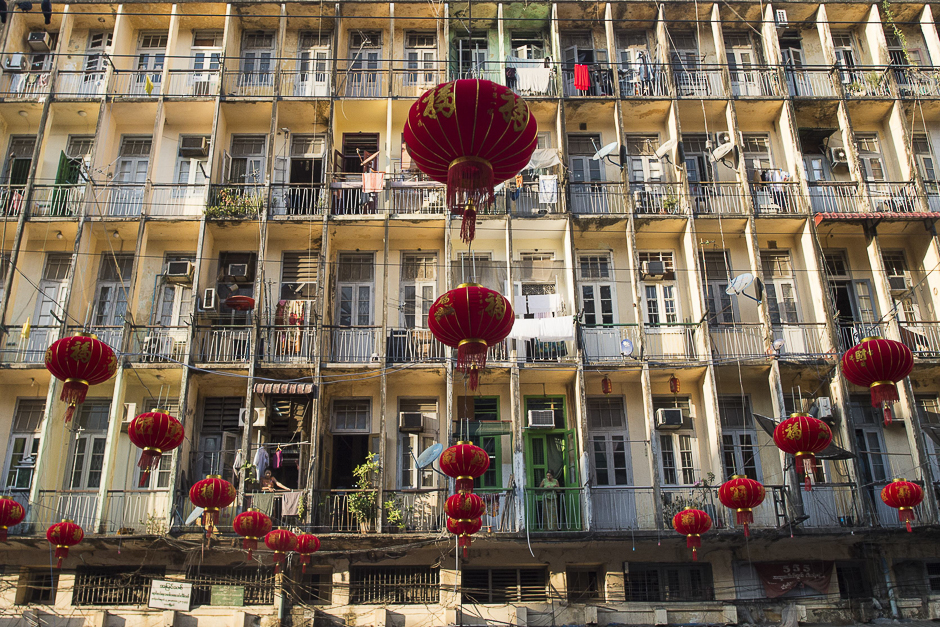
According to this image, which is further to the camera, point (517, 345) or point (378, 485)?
point (517, 345)

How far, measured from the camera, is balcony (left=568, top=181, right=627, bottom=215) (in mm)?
17172

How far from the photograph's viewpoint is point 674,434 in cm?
1595

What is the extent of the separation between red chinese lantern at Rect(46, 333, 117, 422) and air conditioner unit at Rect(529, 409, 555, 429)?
7.91m

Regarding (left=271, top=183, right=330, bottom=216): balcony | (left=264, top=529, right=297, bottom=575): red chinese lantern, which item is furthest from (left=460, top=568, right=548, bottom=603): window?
(left=271, top=183, right=330, bottom=216): balcony

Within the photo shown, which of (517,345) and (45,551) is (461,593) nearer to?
(517,345)

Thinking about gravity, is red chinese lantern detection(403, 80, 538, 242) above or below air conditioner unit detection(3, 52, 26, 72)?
below

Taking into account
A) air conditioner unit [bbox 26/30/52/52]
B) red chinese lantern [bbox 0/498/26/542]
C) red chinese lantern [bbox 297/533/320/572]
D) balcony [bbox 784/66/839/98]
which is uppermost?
air conditioner unit [bbox 26/30/52/52]

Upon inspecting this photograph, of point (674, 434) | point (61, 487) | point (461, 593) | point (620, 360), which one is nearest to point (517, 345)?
point (620, 360)

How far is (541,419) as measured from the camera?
51.3ft

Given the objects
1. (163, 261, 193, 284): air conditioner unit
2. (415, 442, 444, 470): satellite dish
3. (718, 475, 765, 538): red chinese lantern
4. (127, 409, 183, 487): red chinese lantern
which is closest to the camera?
(127, 409, 183, 487): red chinese lantern

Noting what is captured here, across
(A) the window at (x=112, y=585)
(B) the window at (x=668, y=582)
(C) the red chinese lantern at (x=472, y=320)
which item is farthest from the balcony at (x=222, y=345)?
(B) the window at (x=668, y=582)

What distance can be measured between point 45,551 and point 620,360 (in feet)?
38.2

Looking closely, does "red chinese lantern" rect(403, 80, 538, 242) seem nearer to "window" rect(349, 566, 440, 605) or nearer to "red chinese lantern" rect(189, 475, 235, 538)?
"red chinese lantern" rect(189, 475, 235, 538)

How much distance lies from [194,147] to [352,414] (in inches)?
284
